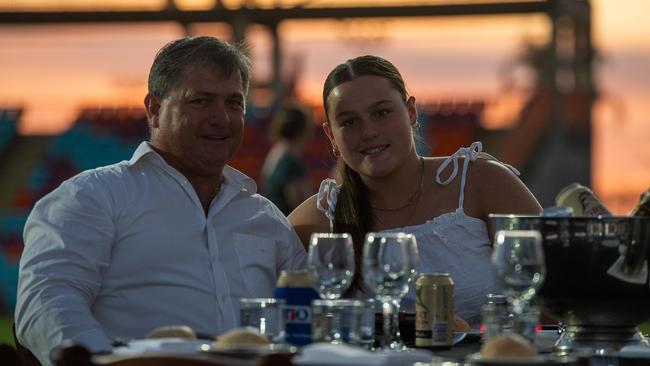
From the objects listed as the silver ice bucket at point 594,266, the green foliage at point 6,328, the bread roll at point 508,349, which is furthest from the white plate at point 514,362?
the green foliage at point 6,328

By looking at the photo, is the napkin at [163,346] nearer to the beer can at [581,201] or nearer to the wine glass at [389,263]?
the wine glass at [389,263]

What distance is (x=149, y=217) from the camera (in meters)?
3.69

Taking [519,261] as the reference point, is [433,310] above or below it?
below

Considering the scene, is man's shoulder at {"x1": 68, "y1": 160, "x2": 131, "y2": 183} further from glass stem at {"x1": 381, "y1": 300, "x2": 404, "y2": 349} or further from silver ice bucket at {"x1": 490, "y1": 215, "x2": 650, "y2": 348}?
silver ice bucket at {"x1": 490, "y1": 215, "x2": 650, "y2": 348}

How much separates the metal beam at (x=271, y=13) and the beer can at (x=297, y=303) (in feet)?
52.6

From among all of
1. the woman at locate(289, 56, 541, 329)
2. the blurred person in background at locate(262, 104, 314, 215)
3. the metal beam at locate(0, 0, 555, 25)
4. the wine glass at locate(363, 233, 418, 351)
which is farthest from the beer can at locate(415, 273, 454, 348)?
the metal beam at locate(0, 0, 555, 25)

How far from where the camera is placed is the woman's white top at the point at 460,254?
3922 mm

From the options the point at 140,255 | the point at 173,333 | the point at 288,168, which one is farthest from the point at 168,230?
the point at 288,168

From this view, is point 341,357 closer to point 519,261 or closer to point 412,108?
point 519,261

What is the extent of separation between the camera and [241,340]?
8.36ft

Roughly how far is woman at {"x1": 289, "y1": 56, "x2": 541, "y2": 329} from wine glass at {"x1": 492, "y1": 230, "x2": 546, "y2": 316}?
1.27 m

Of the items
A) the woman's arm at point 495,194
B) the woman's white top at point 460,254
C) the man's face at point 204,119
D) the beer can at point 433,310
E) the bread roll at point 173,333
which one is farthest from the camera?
the woman's arm at point 495,194

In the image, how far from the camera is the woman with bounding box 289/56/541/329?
13.1ft

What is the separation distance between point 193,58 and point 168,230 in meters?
0.47
